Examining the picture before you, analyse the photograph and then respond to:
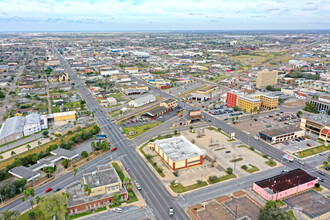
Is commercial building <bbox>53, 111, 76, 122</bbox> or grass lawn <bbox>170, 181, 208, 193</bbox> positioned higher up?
commercial building <bbox>53, 111, 76, 122</bbox>

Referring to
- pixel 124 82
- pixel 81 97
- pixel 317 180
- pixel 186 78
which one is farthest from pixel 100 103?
pixel 317 180

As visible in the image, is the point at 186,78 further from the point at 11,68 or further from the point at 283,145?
the point at 11,68

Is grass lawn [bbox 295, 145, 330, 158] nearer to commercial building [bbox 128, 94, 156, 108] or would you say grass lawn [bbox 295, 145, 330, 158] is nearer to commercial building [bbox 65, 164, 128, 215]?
commercial building [bbox 65, 164, 128, 215]

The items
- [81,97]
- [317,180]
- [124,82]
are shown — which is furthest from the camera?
[124,82]

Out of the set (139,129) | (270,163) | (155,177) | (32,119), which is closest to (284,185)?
Result: (270,163)

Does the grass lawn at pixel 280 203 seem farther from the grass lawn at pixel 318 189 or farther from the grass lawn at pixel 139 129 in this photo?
the grass lawn at pixel 139 129

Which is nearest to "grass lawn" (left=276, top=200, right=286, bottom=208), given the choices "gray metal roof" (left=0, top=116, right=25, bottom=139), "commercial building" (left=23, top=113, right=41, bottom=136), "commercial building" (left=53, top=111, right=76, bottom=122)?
"commercial building" (left=53, top=111, right=76, bottom=122)
